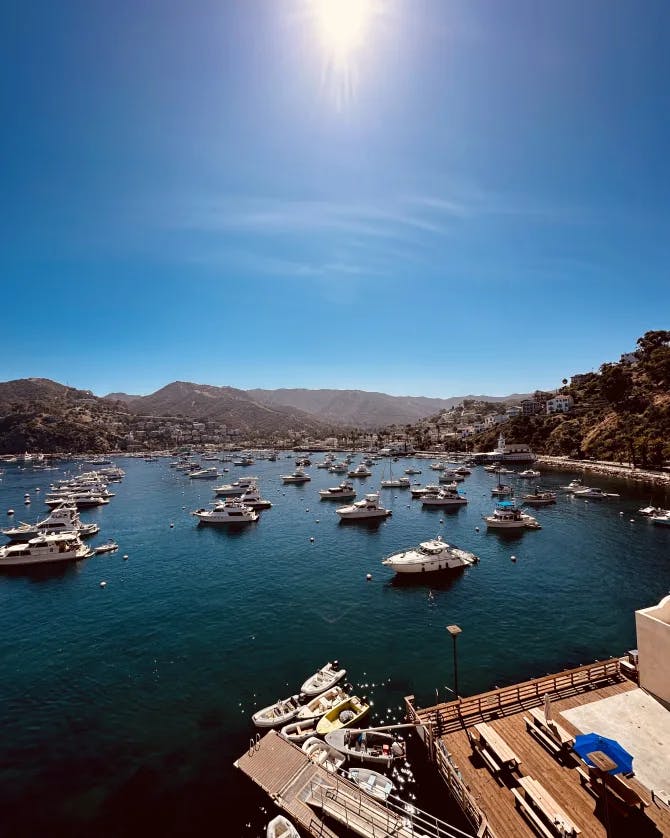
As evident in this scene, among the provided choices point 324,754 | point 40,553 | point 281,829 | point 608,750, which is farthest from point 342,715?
point 40,553

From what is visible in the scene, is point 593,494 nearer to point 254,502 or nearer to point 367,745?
point 254,502

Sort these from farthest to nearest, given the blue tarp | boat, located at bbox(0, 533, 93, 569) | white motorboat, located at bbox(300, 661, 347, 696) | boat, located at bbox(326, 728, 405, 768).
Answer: boat, located at bbox(0, 533, 93, 569)
white motorboat, located at bbox(300, 661, 347, 696)
boat, located at bbox(326, 728, 405, 768)
the blue tarp

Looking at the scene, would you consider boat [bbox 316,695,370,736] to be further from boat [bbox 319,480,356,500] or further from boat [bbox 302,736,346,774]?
boat [bbox 319,480,356,500]

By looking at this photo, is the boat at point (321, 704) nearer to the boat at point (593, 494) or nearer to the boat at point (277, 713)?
the boat at point (277, 713)

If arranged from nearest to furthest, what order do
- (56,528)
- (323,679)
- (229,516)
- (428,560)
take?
1. (323,679)
2. (428,560)
3. (56,528)
4. (229,516)

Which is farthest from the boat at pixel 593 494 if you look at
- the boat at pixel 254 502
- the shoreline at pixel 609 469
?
the boat at pixel 254 502

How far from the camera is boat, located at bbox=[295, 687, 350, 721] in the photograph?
24188 mm

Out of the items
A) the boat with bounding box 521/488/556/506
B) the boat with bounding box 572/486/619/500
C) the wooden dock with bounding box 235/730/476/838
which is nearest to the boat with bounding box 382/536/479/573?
the wooden dock with bounding box 235/730/476/838

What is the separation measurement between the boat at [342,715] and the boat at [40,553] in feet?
160

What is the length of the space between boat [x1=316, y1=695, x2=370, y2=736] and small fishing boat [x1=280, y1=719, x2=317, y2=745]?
1.66 feet

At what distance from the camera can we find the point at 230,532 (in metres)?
Answer: 72.5

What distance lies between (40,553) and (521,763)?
61524 millimetres

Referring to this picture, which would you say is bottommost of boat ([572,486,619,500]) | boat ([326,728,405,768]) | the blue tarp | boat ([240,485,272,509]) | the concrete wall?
boat ([240,485,272,509])

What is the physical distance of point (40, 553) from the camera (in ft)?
187
